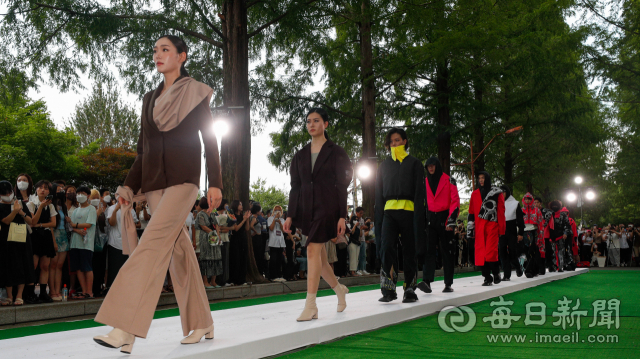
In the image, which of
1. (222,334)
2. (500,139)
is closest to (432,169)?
(222,334)

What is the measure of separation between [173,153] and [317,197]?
2000 mm

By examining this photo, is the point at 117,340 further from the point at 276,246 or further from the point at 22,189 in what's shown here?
the point at 276,246

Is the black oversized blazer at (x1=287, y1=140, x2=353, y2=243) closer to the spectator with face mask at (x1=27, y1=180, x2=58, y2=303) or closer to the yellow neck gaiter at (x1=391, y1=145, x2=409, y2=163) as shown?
the yellow neck gaiter at (x1=391, y1=145, x2=409, y2=163)

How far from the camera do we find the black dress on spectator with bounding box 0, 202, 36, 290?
8953 millimetres

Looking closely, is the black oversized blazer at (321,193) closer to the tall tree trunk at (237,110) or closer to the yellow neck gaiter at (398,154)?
the yellow neck gaiter at (398,154)

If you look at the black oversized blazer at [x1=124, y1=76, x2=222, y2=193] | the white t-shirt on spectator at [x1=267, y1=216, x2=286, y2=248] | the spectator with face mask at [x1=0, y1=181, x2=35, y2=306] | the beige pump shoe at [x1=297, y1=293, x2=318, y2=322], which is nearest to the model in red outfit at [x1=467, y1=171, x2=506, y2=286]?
the white t-shirt on spectator at [x1=267, y1=216, x2=286, y2=248]

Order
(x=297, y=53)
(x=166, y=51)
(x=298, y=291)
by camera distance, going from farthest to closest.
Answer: (x=297, y=53) < (x=298, y=291) < (x=166, y=51)

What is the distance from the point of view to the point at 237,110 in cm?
1421

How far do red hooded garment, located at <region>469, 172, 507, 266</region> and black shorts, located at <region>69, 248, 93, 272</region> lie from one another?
22.8 feet

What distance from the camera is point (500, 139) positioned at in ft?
98.6

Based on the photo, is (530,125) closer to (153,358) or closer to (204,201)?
(204,201)

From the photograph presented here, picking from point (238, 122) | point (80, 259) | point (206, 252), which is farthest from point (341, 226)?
point (238, 122)

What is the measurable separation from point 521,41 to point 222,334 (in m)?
22.0

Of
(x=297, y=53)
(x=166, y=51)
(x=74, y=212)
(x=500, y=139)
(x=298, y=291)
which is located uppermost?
(x=297, y=53)
